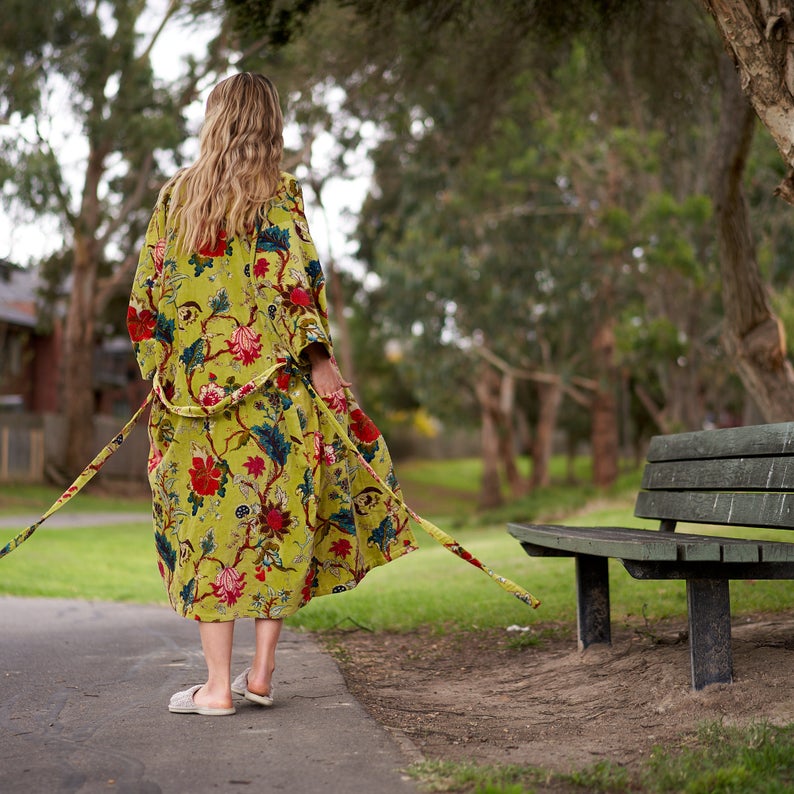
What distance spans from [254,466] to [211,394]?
0.30 meters

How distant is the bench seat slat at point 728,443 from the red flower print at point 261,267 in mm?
2052

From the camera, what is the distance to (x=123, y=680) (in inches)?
169

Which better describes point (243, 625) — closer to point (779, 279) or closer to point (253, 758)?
point (253, 758)

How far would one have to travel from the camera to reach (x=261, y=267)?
12.5 ft

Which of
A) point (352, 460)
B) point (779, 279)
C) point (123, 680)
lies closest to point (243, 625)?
point (123, 680)

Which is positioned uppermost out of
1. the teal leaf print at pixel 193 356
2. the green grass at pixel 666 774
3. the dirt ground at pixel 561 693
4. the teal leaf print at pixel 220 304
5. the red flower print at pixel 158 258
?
the red flower print at pixel 158 258

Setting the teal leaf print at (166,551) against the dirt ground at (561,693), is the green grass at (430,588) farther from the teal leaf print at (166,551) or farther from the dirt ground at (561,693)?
the teal leaf print at (166,551)

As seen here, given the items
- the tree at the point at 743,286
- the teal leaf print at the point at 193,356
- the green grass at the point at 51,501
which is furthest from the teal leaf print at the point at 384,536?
the green grass at the point at 51,501

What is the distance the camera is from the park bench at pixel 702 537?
11.6 ft

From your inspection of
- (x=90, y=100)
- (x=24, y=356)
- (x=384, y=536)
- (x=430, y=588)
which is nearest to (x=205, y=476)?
(x=384, y=536)

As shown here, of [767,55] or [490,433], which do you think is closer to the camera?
[767,55]

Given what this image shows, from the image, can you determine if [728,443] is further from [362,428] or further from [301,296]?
[301,296]

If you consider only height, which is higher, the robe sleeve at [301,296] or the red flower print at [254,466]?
the robe sleeve at [301,296]

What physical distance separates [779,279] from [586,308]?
4.29 m
